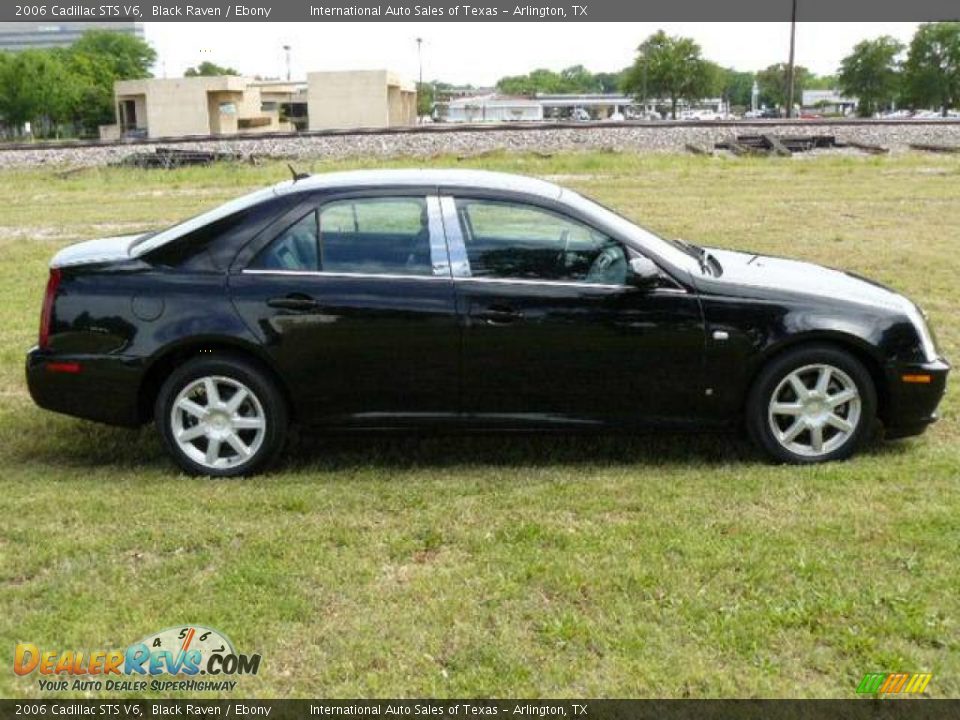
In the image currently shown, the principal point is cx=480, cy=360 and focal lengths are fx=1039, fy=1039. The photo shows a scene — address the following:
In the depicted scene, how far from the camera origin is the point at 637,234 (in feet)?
18.4

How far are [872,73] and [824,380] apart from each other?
111 metres

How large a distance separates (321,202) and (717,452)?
260 cm

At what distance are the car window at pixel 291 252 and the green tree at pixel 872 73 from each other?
110m

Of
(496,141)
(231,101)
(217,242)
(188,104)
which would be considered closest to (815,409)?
(217,242)

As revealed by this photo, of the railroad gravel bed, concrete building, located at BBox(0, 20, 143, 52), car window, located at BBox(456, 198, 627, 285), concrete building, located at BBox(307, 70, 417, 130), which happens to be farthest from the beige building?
concrete building, located at BBox(0, 20, 143, 52)

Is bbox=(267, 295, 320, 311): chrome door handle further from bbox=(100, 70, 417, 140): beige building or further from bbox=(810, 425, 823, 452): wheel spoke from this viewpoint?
bbox=(100, 70, 417, 140): beige building

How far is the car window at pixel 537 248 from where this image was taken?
5.47 meters

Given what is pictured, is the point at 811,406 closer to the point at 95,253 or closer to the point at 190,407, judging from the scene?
the point at 190,407

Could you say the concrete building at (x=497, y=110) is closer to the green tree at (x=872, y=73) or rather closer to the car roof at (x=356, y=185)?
the green tree at (x=872, y=73)

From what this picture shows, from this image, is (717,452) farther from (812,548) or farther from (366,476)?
(366,476)

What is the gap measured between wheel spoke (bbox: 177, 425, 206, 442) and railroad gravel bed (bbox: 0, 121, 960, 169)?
109ft

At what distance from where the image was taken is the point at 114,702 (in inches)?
134

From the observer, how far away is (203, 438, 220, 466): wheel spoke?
18.1 ft

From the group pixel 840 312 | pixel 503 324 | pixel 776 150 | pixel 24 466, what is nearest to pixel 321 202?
pixel 503 324
